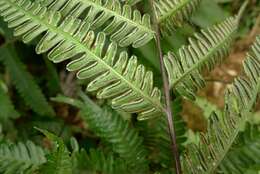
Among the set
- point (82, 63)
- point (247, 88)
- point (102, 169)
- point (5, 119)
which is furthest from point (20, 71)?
point (247, 88)

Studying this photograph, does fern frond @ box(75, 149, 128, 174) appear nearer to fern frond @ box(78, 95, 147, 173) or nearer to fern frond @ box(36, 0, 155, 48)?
fern frond @ box(78, 95, 147, 173)

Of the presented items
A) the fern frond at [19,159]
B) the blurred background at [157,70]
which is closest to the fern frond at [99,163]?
the fern frond at [19,159]

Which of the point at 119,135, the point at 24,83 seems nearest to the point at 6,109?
the point at 24,83

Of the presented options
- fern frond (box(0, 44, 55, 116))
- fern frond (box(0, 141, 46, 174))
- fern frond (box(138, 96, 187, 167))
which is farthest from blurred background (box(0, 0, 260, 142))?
fern frond (box(0, 141, 46, 174))

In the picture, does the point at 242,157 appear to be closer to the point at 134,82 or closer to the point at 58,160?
the point at 134,82

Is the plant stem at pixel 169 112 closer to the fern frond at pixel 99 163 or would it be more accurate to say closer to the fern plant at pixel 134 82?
the fern plant at pixel 134 82

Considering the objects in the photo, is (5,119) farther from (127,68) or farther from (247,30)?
(247,30)
